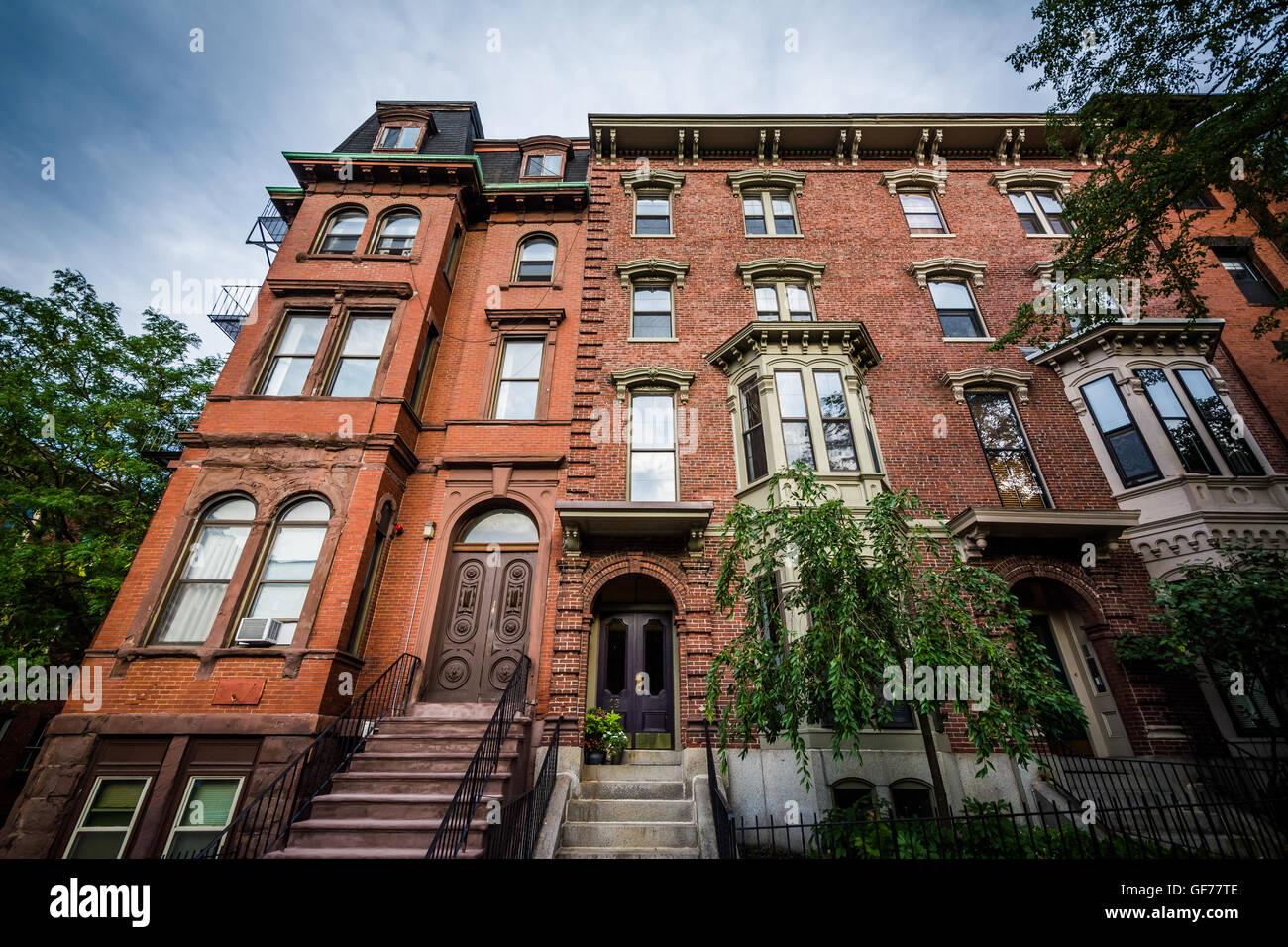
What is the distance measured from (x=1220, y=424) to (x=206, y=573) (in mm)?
18749

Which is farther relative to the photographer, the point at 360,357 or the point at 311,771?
the point at 360,357

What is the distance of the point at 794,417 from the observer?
988 centimetres

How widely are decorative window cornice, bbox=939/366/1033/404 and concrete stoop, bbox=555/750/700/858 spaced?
9.23m

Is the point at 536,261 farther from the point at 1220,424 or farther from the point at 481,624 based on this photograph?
the point at 1220,424

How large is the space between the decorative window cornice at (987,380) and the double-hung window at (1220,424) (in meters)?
2.77

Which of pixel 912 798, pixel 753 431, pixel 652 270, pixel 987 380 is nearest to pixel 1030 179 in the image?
pixel 987 380

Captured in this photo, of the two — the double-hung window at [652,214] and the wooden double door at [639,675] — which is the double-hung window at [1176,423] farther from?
the double-hung window at [652,214]

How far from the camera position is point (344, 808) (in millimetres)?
5742

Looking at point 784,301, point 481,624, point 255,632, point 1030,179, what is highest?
point 1030,179

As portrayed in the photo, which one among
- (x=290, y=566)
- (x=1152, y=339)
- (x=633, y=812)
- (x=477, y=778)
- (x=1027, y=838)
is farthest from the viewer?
(x=1152, y=339)

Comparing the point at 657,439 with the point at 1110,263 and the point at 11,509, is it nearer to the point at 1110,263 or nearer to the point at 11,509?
the point at 1110,263

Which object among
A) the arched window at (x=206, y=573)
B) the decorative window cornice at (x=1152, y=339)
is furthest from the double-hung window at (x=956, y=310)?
the arched window at (x=206, y=573)

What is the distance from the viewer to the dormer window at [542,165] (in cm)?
1404
